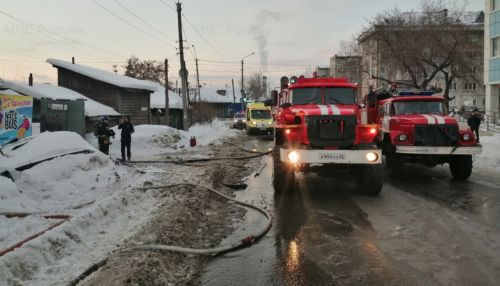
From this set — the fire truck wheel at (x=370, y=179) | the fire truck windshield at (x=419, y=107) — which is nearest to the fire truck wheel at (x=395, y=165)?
the fire truck windshield at (x=419, y=107)

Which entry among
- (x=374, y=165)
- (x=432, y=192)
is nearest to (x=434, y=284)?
(x=374, y=165)

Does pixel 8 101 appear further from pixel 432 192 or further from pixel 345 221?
pixel 432 192

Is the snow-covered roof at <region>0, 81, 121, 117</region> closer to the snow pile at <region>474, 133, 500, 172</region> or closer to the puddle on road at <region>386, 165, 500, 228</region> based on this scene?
the puddle on road at <region>386, 165, 500, 228</region>

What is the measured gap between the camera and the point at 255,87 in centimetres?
11800

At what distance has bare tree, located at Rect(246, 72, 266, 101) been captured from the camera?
11606 cm

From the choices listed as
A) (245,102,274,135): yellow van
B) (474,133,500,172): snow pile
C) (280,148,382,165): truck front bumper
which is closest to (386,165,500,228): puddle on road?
(280,148,382,165): truck front bumper

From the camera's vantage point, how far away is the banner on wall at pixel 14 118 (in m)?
12.7

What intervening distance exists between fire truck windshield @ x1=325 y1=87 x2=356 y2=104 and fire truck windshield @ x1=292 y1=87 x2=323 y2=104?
0.71 feet

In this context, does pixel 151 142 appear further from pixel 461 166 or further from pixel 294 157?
pixel 461 166

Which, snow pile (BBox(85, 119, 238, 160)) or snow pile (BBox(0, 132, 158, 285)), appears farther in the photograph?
snow pile (BBox(85, 119, 238, 160))

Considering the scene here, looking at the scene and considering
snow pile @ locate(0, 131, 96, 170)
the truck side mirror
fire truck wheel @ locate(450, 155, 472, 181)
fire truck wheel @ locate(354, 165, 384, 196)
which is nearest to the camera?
fire truck wheel @ locate(354, 165, 384, 196)

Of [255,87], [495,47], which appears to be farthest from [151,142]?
[255,87]

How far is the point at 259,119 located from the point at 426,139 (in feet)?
76.8

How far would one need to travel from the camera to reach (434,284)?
4.89 metres
